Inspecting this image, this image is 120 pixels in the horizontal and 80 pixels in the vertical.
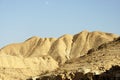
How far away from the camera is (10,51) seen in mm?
143125

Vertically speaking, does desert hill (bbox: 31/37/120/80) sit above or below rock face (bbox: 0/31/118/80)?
below

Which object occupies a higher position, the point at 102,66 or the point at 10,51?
the point at 10,51

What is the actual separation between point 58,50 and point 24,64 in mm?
48923

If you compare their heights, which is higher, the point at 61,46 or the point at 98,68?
the point at 61,46

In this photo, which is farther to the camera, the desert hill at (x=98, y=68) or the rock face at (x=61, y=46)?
the rock face at (x=61, y=46)

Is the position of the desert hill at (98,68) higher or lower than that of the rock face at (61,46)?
lower

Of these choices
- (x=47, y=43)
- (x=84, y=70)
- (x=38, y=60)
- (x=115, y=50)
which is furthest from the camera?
(x=47, y=43)

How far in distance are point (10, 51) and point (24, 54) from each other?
4711 millimetres

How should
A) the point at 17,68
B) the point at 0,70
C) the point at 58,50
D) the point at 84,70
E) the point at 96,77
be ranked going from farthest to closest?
the point at 58,50 → the point at 17,68 → the point at 0,70 → the point at 84,70 → the point at 96,77

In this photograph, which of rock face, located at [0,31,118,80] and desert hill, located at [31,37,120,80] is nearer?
desert hill, located at [31,37,120,80]

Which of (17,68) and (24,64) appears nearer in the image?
(17,68)

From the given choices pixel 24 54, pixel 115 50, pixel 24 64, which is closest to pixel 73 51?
pixel 24 54

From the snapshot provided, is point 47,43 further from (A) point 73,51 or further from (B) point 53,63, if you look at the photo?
(B) point 53,63

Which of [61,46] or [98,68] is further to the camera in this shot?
[61,46]
